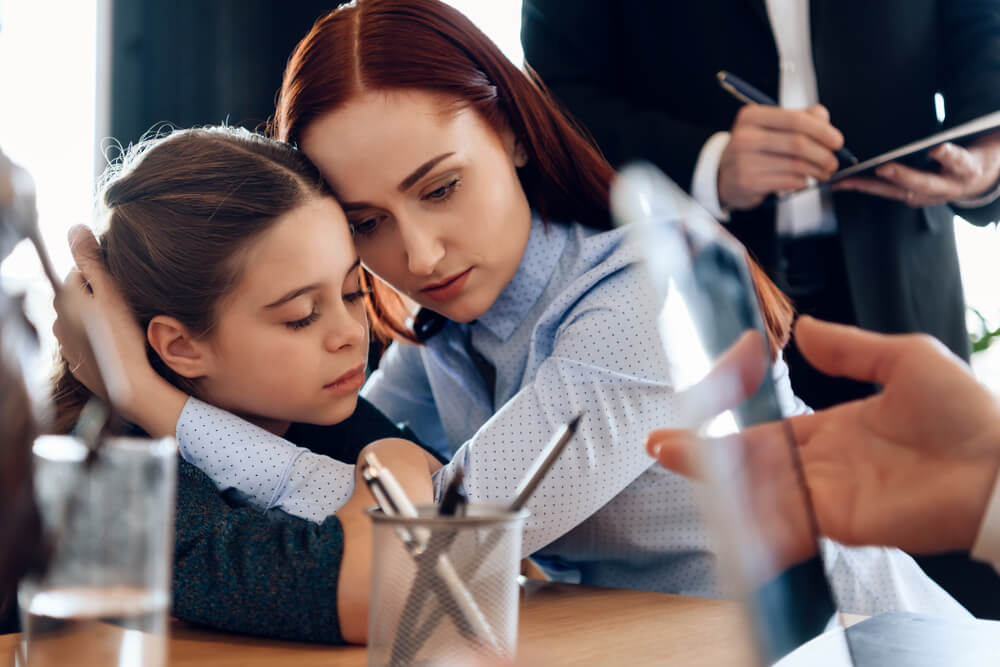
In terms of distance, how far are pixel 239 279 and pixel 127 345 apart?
5.0 inches

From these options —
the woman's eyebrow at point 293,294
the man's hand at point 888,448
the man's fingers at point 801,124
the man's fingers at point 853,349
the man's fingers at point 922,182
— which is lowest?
the man's hand at point 888,448

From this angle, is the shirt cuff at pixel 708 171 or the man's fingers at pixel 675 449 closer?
the man's fingers at pixel 675 449

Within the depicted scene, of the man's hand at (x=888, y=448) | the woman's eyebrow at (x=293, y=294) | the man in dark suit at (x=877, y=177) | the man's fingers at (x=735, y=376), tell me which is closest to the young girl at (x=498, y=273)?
the woman's eyebrow at (x=293, y=294)

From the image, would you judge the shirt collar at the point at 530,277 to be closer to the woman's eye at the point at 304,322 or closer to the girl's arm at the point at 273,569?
the woman's eye at the point at 304,322

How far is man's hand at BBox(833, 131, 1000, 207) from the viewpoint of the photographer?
0.89 ft

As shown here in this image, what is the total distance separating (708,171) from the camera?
896 millimetres

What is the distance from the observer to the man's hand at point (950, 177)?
27 cm

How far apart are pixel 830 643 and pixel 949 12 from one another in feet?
0.97

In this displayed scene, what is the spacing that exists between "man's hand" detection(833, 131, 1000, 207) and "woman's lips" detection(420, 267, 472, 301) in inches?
24.2

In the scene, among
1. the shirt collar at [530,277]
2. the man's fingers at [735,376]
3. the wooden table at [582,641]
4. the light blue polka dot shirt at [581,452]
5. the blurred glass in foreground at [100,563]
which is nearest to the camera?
the man's fingers at [735,376]

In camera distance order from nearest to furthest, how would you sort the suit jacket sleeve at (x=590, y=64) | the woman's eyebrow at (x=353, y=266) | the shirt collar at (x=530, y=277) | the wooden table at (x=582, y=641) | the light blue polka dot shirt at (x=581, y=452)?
the wooden table at (x=582, y=641) < the light blue polka dot shirt at (x=581, y=452) < the woman's eyebrow at (x=353, y=266) < the shirt collar at (x=530, y=277) < the suit jacket sleeve at (x=590, y=64)

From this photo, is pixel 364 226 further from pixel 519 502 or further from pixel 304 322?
pixel 519 502

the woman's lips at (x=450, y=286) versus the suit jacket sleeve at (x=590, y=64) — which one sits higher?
the suit jacket sleeve at (x=590, y=64)

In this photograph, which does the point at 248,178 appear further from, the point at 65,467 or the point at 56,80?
the point at 56,80
